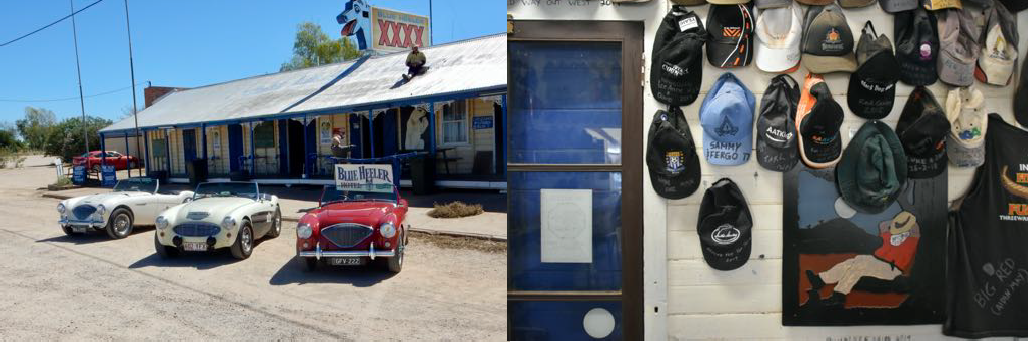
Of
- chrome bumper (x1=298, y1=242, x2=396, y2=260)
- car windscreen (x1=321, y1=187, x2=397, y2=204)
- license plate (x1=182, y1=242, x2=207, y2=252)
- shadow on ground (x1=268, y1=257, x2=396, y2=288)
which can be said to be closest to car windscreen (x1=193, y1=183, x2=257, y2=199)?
license plate (x1=182, y1=242, x2=207, y2=252)

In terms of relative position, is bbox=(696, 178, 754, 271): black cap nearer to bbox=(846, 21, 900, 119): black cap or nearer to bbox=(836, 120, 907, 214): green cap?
bbox=(836, 120, 907, 214): green cap

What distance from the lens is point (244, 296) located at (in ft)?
22.6

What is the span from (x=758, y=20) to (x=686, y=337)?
136cm

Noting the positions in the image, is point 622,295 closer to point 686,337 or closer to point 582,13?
point 686,337

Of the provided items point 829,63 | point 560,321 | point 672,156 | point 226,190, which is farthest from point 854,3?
Answer: point 226,190

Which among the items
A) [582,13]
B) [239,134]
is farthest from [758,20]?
[239,134]

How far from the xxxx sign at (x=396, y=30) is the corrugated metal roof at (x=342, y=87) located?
1792 mm

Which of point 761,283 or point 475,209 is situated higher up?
point 761,283

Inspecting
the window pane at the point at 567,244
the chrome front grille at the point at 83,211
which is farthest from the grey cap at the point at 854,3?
the chrome front grille at the point at 83,211

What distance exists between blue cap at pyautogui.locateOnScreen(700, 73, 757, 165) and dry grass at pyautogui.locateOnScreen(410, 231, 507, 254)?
6797 millimetres

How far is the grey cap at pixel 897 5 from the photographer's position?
246cm

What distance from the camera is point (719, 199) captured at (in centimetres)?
242

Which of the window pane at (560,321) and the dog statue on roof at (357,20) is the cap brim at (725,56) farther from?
the dog statue on roof at (357,20)

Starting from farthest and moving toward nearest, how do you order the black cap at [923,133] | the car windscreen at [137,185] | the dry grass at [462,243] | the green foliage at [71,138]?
1. the green foliage at [71,138]
2. the car windscreen at [137,185]
3. the dry grass at [462,243]
4. the black cap at [923,133]
